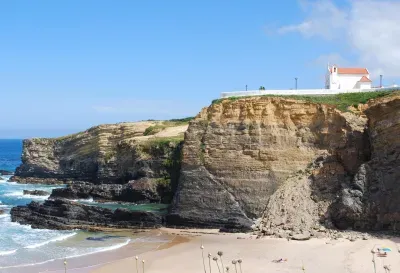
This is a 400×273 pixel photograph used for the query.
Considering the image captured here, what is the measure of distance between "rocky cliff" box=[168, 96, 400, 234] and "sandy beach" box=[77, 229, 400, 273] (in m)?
2.31

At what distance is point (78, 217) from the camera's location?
35.2 metres

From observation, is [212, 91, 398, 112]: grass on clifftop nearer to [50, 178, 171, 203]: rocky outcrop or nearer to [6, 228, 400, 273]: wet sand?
[6, 228, 400, 273]: wet sand

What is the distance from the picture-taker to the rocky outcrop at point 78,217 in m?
33.9

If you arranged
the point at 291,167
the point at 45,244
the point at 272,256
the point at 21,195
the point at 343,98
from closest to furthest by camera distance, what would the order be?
the point at 272,256
the point at 45,244
the point at 291,167
the point at 343,98
the point at 21,195

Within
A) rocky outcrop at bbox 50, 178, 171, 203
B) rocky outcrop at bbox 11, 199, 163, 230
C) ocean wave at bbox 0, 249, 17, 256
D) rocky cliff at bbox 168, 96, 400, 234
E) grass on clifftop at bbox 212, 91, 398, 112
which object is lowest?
ocean wave at bbox 0, 249, 17, 256

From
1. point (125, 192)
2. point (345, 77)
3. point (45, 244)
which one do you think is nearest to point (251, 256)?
point (45, 244)

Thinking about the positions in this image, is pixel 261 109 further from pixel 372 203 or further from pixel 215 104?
pixel 372 203

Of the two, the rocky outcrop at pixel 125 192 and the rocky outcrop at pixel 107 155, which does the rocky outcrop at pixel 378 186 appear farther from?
the rocky outcrop at pixel 125 192

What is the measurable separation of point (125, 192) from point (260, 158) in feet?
50.7

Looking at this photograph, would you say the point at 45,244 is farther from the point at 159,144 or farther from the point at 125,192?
the point at 159,144

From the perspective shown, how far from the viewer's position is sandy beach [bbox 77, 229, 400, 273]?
76.6 feet

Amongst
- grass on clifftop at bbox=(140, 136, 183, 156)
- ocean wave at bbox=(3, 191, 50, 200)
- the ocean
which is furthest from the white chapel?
ocean wave at bbox=(3, 191, 50, 200)

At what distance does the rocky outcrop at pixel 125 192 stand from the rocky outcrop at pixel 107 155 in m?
1.40

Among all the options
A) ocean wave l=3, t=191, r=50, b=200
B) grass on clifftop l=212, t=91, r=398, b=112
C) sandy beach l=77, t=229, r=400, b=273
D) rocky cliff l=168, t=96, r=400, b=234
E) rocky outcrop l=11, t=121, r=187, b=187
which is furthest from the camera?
ocean wave l=3, t=191, r=50, b=200
